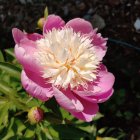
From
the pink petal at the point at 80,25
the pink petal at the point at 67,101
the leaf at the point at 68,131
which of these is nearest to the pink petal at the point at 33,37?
the pink petal at the point at 80,25

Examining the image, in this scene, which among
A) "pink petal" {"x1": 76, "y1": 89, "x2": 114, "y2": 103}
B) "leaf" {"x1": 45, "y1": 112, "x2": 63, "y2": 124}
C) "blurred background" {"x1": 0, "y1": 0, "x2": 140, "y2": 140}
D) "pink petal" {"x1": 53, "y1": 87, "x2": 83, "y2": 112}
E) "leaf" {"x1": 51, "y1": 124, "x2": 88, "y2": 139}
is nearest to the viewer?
"pink petal" {"x1": 53, "y1": 87, "x2": 83, "y2": 112}

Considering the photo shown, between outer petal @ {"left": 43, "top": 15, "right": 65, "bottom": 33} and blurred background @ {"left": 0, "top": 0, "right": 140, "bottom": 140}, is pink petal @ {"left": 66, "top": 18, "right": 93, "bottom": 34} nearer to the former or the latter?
outer petal @ {"left": 43, "top": 15, "right": 65, "bottom": 33}

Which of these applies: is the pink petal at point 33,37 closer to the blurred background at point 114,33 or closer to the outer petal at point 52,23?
the outer petal at point 52,23

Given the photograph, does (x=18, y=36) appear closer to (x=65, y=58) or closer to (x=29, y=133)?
(x=65, y=58)

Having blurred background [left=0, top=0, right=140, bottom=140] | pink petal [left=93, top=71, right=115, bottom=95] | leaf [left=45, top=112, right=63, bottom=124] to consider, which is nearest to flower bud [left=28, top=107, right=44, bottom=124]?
leaf [left=45, top=112, right=63, bottom=124]

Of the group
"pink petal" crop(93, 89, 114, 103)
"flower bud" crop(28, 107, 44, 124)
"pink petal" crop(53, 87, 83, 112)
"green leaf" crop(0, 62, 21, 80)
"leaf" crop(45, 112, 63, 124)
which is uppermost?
"pink petal" crop(53, 87, 83, 112)

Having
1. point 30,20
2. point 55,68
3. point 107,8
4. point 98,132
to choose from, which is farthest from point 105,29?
point 55,68

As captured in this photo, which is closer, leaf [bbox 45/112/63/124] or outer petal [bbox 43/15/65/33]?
outer petal [bbox 43/15/65/33]
